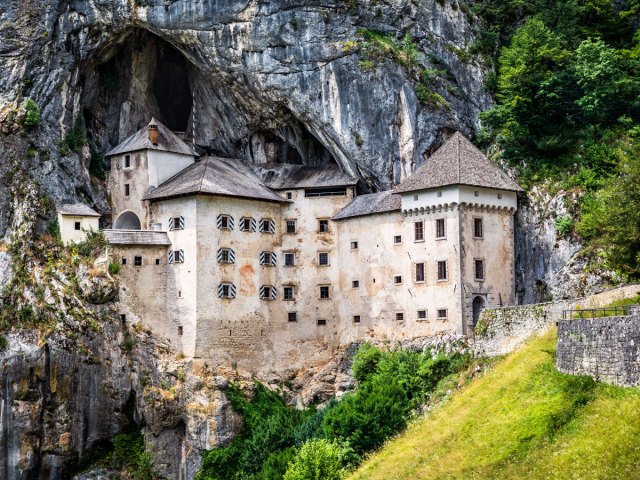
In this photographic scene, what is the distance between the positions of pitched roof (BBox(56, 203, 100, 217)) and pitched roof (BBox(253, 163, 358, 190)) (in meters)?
13.8

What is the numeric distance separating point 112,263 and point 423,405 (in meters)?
25.7

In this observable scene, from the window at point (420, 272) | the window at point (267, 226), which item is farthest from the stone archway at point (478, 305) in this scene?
the window at point (267, 226)

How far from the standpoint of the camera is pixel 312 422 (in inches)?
3044

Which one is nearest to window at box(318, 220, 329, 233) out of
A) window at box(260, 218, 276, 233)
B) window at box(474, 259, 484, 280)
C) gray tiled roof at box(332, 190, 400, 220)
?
gray tiled roof at box(332, 190, 400, 220)

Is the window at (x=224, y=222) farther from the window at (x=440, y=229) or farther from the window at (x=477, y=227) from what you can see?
the window at (x=477, y=227)

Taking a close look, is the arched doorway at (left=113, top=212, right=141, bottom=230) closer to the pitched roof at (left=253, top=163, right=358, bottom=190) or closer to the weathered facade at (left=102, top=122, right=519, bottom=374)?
the weathered facade at (left=102, top=122, right=519, bottom=374)

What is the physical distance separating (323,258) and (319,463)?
65.9ft

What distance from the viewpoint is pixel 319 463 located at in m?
70.1

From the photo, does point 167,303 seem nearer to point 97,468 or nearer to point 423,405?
point 97,468

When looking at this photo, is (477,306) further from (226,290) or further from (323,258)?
(226,290)

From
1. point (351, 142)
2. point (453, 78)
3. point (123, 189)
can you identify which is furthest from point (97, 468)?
point (453, 78)

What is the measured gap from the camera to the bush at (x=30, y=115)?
287 ft

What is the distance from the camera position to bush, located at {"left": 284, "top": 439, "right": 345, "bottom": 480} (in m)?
69.6

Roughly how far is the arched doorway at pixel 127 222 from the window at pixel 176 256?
5390 mm
